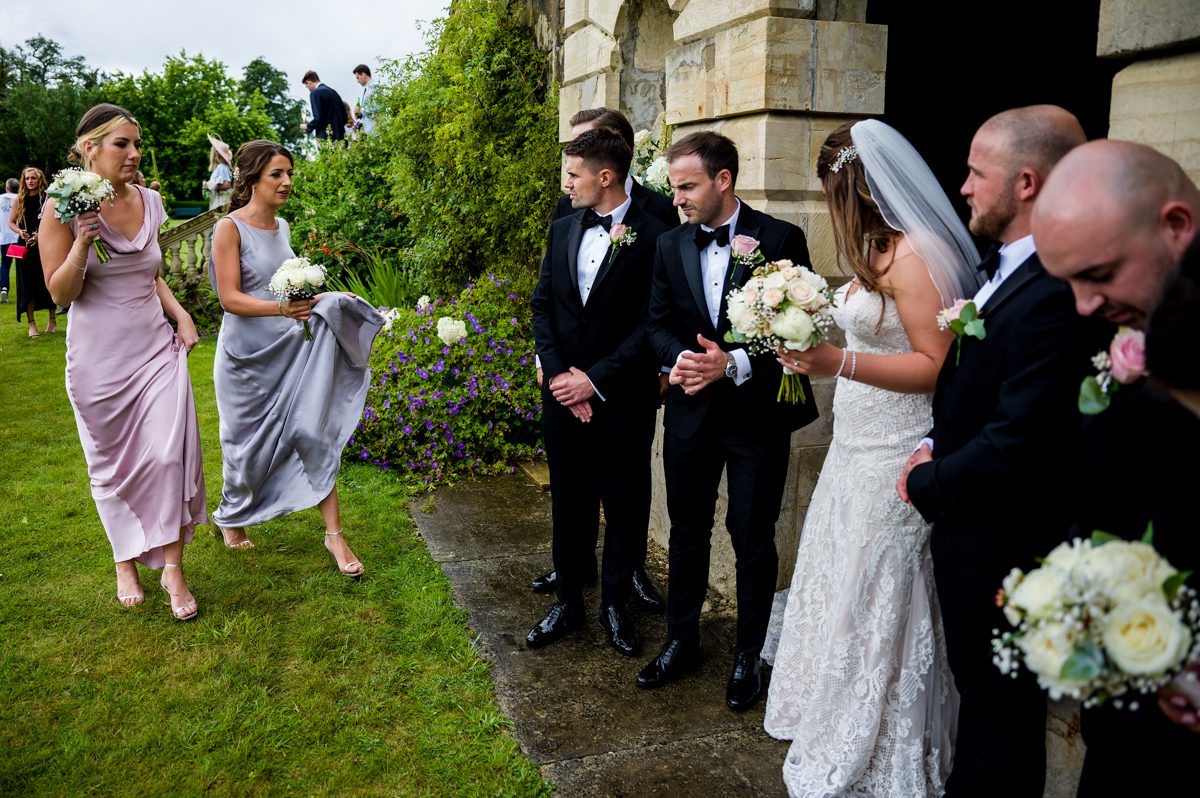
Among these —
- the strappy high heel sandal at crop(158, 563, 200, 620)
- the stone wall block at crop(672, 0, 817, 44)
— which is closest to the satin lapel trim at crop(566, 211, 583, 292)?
the stone wall block at crop(672, 0, 817, 44)

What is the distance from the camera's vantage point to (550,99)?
8.02m

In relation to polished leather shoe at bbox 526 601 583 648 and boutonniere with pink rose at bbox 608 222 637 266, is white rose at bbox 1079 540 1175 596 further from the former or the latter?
polished leather shoe at bbox 526 601 583 648

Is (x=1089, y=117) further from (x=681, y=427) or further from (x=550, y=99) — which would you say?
(x=550, y=99)

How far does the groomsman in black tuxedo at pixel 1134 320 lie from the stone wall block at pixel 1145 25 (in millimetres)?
922

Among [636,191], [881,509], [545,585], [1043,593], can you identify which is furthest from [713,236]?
[1043,593]

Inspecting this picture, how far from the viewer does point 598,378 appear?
13.6ft

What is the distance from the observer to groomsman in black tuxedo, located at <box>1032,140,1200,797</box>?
1744mm

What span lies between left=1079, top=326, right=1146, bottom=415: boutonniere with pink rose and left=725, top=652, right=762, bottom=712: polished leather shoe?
2096mm

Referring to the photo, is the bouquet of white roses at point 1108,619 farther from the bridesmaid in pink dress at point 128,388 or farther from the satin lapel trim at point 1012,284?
the bridesmaid in pink dress at point 128,388

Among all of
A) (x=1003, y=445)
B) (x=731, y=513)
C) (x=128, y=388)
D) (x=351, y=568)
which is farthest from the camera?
(x=351, y=568)

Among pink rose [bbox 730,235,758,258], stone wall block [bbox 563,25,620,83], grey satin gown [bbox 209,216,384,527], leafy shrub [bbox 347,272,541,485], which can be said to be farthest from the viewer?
leafy shrub [bbox 347,272,541,485]

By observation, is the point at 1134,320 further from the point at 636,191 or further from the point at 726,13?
the point at 726,13

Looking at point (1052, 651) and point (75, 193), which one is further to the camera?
point (75, 193)

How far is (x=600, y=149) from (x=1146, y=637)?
3.07 m
